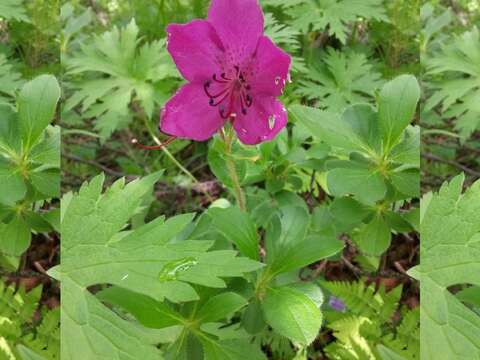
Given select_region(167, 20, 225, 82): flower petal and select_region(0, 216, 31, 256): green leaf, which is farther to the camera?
select_region(0, 216, 31, 256): green leaf

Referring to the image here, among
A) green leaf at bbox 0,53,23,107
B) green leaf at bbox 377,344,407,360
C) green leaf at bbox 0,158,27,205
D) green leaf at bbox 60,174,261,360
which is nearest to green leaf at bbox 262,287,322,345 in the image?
green leaf at bbox 60,174,261,360

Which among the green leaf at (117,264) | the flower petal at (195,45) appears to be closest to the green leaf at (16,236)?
the green leaf at (117,264)

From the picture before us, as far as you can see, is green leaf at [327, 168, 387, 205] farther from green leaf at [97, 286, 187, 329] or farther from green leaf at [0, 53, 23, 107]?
green leaf at [0, 53, 23, 107]

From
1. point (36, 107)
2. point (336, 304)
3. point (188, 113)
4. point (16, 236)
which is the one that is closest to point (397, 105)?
point (188, 113)

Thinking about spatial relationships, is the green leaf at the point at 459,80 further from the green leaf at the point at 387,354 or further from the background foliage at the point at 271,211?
the green leaf at the point at 387,354

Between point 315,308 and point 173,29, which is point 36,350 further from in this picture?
point 173,29
